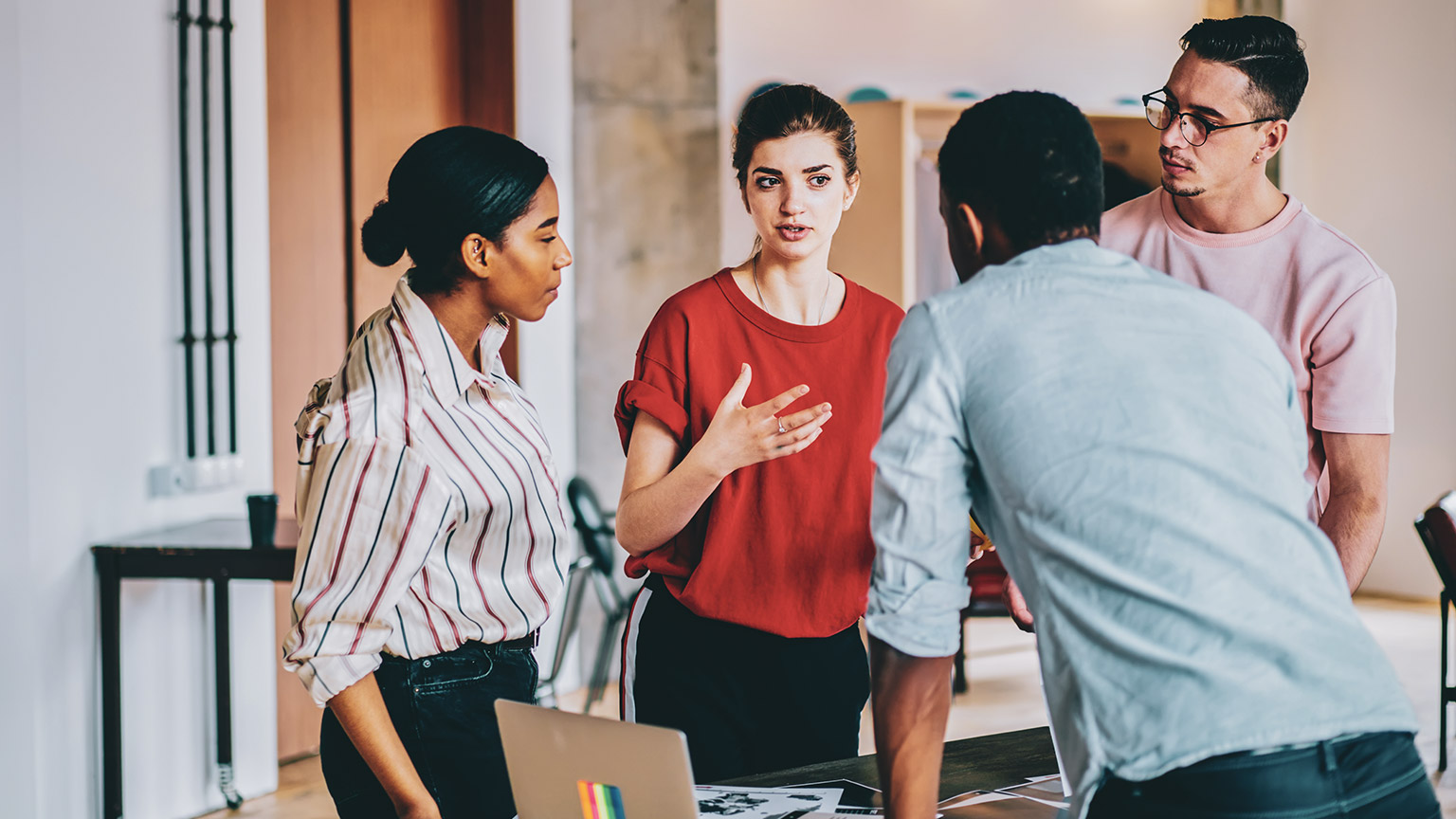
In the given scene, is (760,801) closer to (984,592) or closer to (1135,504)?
(1135,504)

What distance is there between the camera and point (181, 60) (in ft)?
11.3

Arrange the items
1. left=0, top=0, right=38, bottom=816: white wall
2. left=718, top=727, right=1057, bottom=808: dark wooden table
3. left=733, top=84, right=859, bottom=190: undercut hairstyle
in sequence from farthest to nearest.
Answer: left=0, top=0, right=38, bottom=816: white wall, left=733, top=84, right=859, bottom=190: undercut hairstyle, left=718, top=727, right=1057, bottom=808: dark wooden table

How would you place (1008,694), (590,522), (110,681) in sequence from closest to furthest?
1. (110,681)
2. (590,522)
3. (1008,694)

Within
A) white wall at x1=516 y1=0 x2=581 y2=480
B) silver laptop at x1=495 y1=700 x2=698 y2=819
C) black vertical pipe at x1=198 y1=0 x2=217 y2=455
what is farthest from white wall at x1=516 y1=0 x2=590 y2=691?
silver laptop at x1=495 y1=700 x2=698 y2=819

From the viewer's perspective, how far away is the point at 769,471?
5.91ft

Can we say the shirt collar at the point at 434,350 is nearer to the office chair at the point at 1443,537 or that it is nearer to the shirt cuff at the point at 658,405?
the shirt cuff at the point at 658,405

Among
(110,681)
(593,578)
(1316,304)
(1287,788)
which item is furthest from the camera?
(593,578)

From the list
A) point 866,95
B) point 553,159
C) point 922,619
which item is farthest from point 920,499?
point 866,95

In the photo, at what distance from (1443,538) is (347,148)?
361 cm

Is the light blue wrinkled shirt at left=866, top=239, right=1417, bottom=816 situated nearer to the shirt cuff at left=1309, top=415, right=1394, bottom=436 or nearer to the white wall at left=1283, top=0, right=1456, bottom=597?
the shirt cuff at left=1309, top=415, right=1394, bottom=436

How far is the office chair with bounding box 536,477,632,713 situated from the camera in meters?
4.39

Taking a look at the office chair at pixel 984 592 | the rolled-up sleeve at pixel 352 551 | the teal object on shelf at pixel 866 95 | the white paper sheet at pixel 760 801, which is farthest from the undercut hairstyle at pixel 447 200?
the teal object on shelf at pixel 866 95

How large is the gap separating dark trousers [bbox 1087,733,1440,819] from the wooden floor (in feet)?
7.89

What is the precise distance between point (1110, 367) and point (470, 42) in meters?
Result: 4.24
